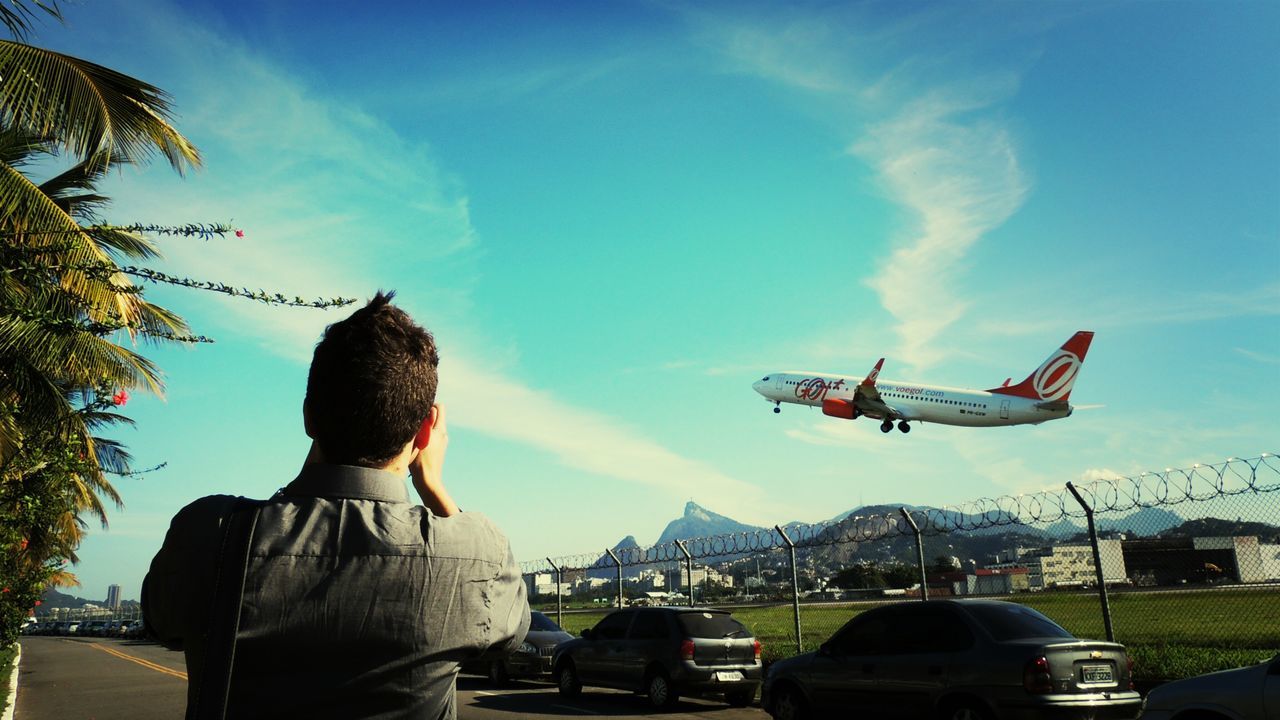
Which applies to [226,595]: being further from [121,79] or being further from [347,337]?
[121,79]

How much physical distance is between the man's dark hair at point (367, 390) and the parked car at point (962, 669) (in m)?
8.14

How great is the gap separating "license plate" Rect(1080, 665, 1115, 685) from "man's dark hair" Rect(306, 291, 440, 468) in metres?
8.51

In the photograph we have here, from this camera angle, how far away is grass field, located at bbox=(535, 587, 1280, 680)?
1230 cm

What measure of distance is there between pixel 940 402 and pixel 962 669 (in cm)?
4640

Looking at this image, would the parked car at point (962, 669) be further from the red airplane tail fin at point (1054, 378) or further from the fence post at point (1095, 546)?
the red airplane tail fin at point (1054, 378)

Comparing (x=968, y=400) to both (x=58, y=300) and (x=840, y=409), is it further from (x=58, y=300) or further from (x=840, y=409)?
(x=58, y=300)

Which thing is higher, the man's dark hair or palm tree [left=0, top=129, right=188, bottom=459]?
palm tree [left=0, top=129, right=188, bottom=459]

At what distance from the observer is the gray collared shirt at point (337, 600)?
5.56 feet

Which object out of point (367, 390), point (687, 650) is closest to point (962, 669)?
point (687, 650)

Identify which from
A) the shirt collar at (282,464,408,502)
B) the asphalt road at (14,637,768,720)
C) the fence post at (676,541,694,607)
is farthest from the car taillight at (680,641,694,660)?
the shirt collar at (282,464,408,502)

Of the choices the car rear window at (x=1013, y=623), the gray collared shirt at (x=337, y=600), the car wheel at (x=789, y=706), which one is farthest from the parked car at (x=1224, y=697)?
the gray collared shirt at (x=337, y=600)

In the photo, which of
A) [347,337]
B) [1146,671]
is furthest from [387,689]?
[1146,671]

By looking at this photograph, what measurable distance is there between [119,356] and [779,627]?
66.3 ft

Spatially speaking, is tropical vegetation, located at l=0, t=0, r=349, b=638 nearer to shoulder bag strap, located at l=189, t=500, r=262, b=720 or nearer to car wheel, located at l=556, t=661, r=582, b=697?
shoulder bag strap, located at l=189, t=500, r=262, b=720
